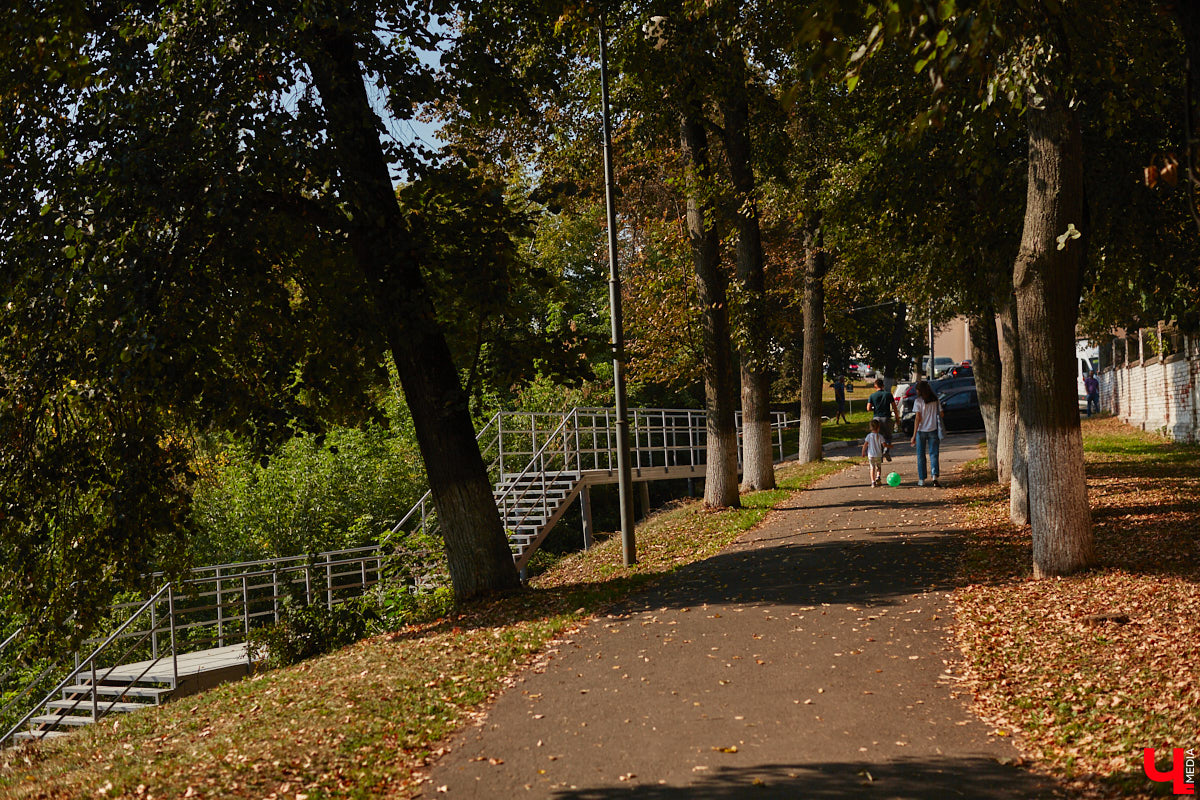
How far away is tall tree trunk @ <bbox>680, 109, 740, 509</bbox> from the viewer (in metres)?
17.6

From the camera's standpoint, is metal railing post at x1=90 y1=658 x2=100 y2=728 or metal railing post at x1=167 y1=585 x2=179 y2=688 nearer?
metal railing post at x1=90 y1=658 x2=100 y2=728

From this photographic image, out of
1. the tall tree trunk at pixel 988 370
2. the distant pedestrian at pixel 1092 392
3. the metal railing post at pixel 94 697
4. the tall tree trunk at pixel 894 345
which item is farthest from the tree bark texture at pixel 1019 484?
the tall tree trunk at pixel 894 345

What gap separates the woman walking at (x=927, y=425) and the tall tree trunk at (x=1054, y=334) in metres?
7.57

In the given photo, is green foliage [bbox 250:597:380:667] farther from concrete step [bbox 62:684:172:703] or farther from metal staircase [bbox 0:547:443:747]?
concrete step [bbox 62:684:172:703]

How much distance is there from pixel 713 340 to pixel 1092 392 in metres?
30.1

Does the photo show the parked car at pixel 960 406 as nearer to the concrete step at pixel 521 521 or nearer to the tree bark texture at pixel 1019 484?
the concrete step at pixel 521 521

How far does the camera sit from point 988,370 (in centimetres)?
2052

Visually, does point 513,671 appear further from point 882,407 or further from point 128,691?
point 882,407

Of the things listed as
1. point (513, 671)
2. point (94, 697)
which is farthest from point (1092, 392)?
point (513, 671)

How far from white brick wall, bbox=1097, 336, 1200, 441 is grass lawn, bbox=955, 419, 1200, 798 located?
421 inches

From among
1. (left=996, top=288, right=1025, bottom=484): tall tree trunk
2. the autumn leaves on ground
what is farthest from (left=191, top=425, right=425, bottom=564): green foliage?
the autumn leaves on ground

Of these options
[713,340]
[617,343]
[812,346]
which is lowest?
[617,343]

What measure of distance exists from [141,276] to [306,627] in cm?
508

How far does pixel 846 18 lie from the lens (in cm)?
409
